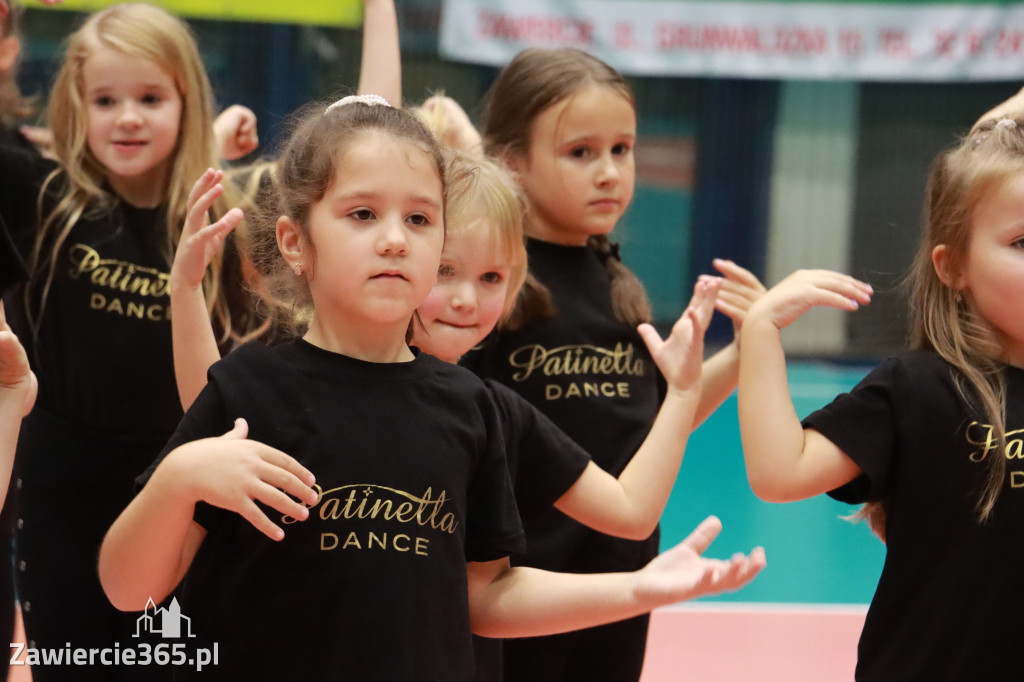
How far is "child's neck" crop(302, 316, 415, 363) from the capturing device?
4.86 feet

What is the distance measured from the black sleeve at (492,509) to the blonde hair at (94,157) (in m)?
0.97

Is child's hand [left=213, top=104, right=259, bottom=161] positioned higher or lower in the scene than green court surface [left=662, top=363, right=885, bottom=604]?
higher

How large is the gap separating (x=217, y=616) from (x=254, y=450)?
25cm

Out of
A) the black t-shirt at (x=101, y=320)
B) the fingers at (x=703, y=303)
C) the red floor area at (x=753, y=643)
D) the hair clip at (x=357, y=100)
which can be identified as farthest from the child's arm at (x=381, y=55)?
the red floor area at (x=753, y=643)

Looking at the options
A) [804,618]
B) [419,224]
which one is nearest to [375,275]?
[419,224]

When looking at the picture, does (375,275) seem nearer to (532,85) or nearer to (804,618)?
(532,85)

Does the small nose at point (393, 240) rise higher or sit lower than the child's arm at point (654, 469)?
higher

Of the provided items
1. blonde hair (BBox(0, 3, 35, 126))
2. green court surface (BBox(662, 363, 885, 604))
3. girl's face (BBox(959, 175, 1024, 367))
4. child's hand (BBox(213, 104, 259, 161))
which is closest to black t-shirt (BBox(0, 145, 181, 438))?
blonde hair (BBox(0, 3, 35, 126))

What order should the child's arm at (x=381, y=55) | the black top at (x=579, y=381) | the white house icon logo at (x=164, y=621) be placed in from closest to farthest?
the white house icon logo at (x=164, y=621), the black top at (x=579, y=381), the child's arm at (x=381, y=55)

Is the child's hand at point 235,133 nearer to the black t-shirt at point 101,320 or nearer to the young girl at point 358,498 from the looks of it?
the black t-shirt at point 101,320

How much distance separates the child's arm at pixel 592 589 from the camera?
49.6 inches

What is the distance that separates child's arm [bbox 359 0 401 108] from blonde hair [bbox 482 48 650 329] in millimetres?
221

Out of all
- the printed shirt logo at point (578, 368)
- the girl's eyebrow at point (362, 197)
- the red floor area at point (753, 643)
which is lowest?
the red floor area at point (753, 643)

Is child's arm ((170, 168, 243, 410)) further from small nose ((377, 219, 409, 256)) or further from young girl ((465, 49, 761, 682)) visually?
young girl ((465, 49, 761, 682))
